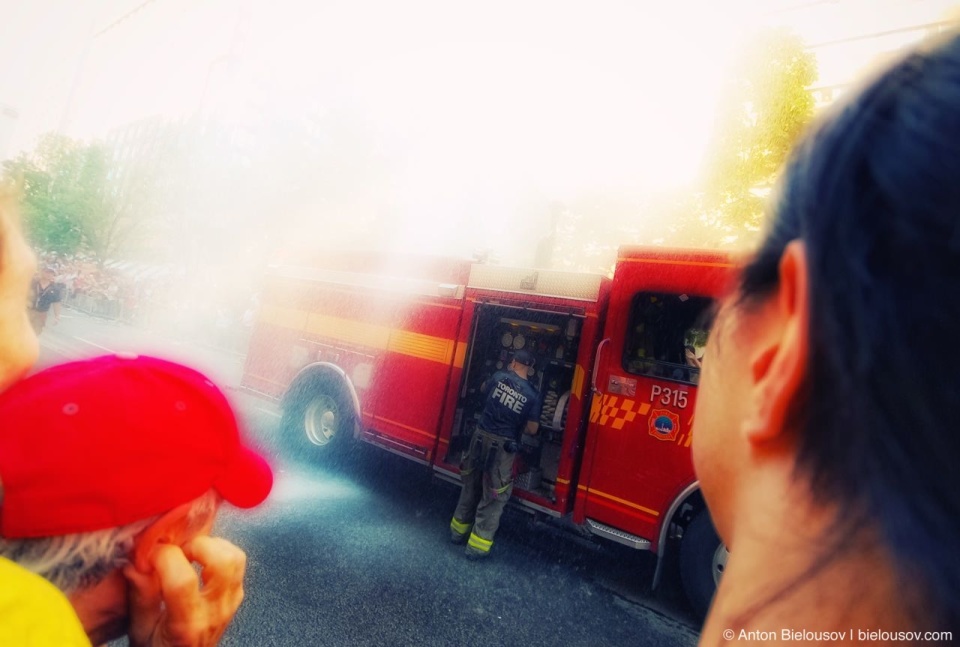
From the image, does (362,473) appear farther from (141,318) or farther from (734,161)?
(141,318)

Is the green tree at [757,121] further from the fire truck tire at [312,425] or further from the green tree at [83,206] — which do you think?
the green tree at [83,206]

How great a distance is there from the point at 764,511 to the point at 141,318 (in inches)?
1059

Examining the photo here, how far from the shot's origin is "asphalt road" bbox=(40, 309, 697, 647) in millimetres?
3154

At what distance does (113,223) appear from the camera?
1048 inches

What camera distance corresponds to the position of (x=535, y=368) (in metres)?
5.49

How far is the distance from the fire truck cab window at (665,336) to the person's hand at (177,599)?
3626 millimetres

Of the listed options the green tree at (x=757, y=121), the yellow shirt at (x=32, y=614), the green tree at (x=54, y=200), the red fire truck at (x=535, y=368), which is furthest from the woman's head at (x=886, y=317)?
the green tree at (x=54, y=200)

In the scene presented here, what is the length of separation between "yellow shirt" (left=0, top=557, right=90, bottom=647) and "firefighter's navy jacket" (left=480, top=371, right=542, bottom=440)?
3.88 metres

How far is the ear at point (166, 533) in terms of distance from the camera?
0.97 meters

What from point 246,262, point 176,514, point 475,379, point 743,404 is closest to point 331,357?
point 475,379

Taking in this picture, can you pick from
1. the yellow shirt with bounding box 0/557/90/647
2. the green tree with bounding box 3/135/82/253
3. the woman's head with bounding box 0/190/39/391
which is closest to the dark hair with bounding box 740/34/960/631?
the yellow shirt with bounding box 0/557/90/647

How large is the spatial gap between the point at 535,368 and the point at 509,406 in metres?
1.14

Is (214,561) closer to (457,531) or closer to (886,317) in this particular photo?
(886,317)

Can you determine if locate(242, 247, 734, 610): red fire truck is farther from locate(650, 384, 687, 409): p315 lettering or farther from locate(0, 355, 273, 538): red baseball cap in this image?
locate(0, 355, 273, 538): red baseball cap
